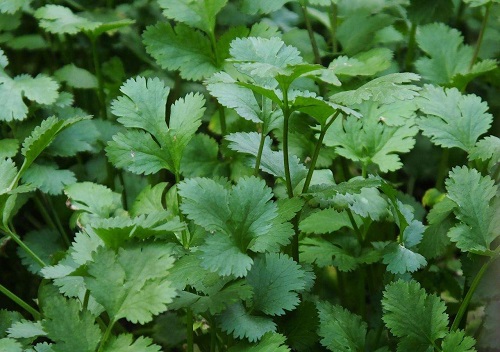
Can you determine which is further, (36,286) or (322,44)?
(322,44)

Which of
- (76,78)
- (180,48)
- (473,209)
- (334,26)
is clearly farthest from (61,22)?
(473,209)

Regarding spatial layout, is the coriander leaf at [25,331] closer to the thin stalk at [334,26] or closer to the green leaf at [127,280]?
the green leaf at [127,280]

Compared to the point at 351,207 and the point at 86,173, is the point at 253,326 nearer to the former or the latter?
the point at 351,207

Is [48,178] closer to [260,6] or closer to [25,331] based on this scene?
[25,331]

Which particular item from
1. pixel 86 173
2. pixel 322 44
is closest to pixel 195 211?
pixel 86 173

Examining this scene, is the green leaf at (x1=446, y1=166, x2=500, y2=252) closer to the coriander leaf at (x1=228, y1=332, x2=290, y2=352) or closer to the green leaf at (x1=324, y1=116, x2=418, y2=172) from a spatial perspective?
the green leaf at (x1=324, y1=116, x2=418, y2=172)

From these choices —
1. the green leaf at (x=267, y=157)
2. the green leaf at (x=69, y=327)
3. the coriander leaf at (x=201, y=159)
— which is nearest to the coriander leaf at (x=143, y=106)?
the green leaf at (x=267, y=157)

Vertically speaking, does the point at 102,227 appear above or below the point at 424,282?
above
